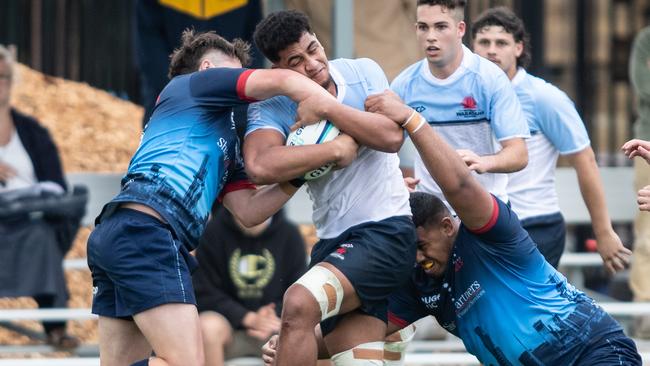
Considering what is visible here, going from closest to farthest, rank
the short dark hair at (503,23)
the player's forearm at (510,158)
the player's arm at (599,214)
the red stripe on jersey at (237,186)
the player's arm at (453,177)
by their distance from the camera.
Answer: the player's arm at (453,177) < the red stripe on jersey at (237,186) < the player's forearm at (510,158) < the player's arm at (599,214) < the short dark hair at (503,23)

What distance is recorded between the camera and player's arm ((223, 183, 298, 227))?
684 cm

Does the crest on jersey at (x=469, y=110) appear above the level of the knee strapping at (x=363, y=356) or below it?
above

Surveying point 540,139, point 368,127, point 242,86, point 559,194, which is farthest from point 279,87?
point 559,194

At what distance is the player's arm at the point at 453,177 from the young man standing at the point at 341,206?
0.15 meters

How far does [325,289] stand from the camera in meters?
A: 6.59

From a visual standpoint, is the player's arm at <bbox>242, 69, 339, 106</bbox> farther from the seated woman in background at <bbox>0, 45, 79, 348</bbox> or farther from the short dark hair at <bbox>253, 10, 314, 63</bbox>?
the seated woman in background at <bbox>0, 45, 79, 348</bbox>

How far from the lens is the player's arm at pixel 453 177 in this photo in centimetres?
646

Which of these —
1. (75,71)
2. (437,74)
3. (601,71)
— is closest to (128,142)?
(75,71)

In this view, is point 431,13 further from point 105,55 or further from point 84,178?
point 105,55

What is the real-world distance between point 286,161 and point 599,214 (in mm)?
2274

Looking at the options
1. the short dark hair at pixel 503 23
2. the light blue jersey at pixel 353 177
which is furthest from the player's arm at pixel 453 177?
the short dark hair at pixel 503 23

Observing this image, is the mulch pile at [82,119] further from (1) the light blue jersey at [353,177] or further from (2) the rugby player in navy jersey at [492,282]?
(2) the rugby player in navy jersey at [492,282]

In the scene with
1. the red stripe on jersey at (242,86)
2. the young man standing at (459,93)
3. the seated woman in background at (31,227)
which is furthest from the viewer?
the seated woman in background at (31,227)

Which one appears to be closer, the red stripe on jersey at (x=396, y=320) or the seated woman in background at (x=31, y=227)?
the red stripe on jersey at (x=396, y=320)
